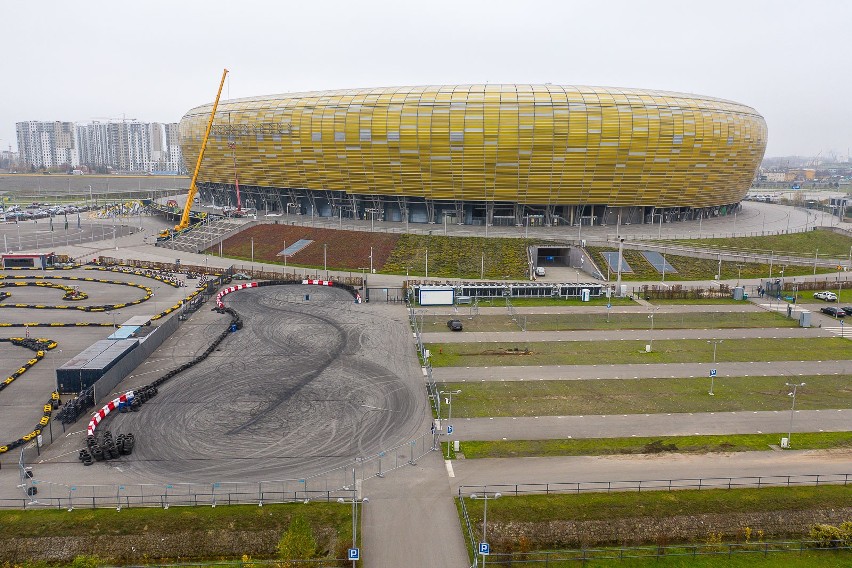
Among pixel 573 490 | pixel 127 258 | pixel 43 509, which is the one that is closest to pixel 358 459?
pixel 573 490

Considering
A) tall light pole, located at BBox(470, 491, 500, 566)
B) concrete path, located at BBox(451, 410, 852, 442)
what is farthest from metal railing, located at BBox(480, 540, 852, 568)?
concrete path, located at BBox(451, 410, 852, 442)

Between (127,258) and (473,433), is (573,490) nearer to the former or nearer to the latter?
(473,433)

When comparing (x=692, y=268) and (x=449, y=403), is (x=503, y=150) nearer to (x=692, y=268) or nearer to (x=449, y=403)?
(x=692, y=268)

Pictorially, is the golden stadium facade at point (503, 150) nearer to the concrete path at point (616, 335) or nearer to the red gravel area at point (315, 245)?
the red gravel area at point (315, 245)

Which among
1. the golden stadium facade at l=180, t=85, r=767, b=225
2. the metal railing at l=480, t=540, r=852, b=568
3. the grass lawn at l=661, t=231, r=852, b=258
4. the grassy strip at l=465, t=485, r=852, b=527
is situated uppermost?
the golden stadium facade at l=180, t=85, r=767, b=225

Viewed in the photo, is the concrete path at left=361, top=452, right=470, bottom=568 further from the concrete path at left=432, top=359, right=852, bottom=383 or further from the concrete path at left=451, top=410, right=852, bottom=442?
the concrete path at left=432, top=359, right=852, bottom=383

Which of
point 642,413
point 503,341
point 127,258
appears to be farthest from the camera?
point 127,258
